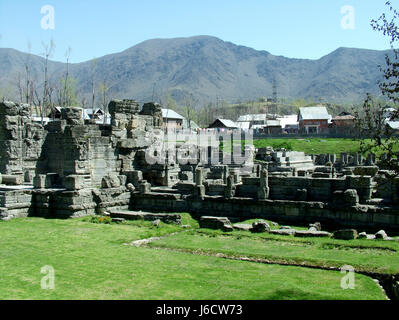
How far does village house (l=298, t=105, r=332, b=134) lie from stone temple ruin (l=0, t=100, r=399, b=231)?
208ft

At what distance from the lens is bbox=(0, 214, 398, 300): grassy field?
959cm

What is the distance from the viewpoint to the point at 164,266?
463 inches

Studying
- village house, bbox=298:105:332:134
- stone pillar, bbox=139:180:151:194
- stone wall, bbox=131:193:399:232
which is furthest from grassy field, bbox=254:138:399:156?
stone wall, bbox=131:193:399:232

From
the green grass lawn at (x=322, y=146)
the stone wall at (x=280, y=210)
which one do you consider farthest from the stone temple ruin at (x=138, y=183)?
the green grass lawn at (x=322, y=146)

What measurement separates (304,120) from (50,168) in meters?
71.9

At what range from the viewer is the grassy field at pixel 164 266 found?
9594mm

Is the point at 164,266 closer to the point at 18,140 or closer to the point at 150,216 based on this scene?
the point at 150,216

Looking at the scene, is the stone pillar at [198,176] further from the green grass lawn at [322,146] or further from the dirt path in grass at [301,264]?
the green grass lawn at [322,146]

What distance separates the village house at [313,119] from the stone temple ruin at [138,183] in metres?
63.4

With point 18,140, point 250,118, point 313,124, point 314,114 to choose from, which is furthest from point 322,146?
point 250,118

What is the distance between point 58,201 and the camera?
1958cm

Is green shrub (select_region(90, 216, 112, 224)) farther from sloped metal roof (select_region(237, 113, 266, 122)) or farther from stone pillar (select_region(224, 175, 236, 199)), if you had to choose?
sloped metal roof (select_region(237, 113, 266, 122))

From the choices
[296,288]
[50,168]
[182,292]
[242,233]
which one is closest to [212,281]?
[182,292]
